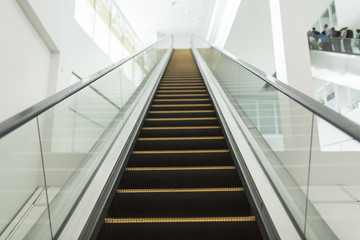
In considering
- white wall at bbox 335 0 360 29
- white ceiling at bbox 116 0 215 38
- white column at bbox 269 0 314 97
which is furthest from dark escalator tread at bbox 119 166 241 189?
white ceiling at bbox 116 0 215 38

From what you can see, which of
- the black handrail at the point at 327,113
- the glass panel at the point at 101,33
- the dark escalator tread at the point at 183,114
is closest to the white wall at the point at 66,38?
the glass panel at the point at 101,33

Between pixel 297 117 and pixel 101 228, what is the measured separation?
1.52m

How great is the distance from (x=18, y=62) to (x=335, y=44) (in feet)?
26.1

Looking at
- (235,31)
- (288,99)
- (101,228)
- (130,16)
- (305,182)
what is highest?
(130,16)

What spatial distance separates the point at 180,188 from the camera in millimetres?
2574

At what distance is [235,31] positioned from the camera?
35.3 feet

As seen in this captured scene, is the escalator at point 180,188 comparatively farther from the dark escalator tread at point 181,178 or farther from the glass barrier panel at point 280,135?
the glass barrier panel at point 280,135

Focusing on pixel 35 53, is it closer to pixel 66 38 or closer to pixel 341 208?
pixel 66 38

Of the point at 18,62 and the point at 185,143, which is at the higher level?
the point at 18,62

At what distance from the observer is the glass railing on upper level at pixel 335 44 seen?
765 cm

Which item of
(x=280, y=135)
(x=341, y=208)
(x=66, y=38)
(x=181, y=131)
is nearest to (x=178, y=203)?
(x=280, y=135)

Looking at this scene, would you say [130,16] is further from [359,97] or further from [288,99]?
[288,99]

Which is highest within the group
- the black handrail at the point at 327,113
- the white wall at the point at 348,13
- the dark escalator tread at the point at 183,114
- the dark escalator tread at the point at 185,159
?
the white wall at the point at 348,13

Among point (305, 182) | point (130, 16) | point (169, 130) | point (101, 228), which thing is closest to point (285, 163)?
point (305, 182)
